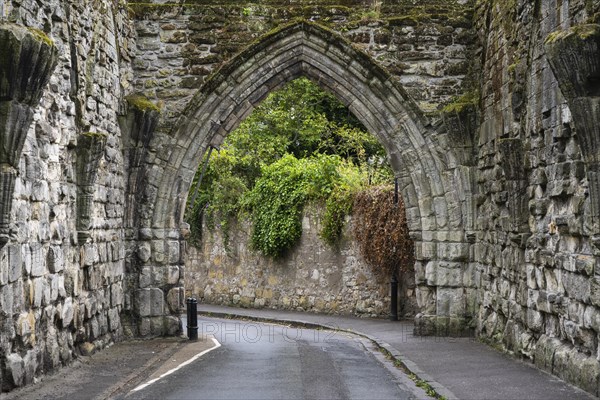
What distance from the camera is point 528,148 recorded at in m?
10.4

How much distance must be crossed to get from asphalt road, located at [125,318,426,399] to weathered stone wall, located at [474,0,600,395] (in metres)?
1.54

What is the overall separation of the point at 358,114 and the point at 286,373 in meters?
5.10

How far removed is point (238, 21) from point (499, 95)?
4.11 m

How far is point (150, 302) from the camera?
44.6 feet

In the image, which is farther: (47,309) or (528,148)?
(528,148)

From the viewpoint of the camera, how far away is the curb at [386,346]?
846 centimetres

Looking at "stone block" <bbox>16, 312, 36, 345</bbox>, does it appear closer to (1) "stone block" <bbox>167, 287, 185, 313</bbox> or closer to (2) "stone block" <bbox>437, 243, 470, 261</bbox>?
(1) "stone block" <bbox>167, 287, 185, 313</bbox>

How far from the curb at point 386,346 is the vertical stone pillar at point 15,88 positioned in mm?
3997

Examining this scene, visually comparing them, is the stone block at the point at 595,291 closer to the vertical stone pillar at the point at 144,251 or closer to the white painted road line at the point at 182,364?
the white painted road line at the point at 182,364

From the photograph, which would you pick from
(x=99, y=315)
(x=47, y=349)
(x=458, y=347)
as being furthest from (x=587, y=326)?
(x=99, y=315)

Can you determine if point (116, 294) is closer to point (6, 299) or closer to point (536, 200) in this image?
point (6, 299)

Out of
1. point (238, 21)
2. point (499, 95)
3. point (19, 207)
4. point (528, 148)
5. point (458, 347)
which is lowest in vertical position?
point (458, 347)

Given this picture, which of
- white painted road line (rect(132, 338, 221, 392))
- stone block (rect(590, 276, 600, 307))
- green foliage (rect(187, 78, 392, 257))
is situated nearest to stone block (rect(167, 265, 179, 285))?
white painted road line (rect(132, 338, 221, 392))

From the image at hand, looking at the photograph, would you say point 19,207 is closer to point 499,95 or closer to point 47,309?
point 47,309
